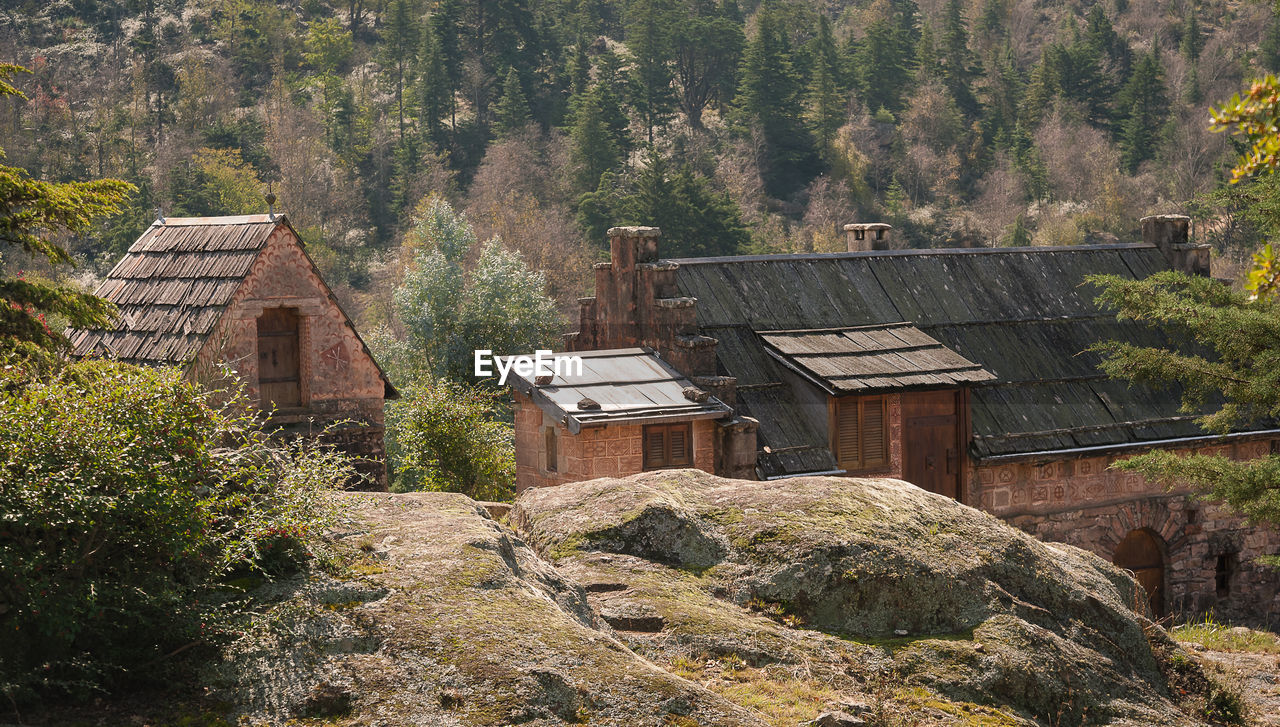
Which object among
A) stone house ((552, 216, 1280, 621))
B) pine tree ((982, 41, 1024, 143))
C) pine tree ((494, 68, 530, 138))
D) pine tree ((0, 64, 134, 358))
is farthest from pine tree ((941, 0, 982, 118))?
pine tree ((0, 64, 134, 358))

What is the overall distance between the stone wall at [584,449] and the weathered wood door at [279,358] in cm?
303

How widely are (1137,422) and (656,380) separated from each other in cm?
846

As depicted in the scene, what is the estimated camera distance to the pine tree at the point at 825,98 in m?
73.8

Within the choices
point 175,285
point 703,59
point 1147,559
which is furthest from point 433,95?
point 175,285

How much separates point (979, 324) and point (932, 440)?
9.94 ft

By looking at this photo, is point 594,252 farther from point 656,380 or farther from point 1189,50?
point 1189,50

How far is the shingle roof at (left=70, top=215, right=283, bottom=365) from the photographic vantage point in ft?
44.7

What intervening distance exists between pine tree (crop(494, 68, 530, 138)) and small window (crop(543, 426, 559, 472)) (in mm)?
53758

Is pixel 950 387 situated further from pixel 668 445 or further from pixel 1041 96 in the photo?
pixel 1041 96

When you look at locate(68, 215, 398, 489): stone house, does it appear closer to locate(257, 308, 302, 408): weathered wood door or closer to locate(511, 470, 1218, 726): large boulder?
locate(257, 308, 302, 408): weathered wood door

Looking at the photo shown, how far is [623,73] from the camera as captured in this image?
75.8 m

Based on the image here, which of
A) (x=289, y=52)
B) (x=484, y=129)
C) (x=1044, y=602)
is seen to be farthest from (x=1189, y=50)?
(x=1044, y=602)

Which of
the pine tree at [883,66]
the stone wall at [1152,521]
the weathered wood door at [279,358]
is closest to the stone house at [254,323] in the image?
the weathered wood door at [279,358]

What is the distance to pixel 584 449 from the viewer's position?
16344 mm
